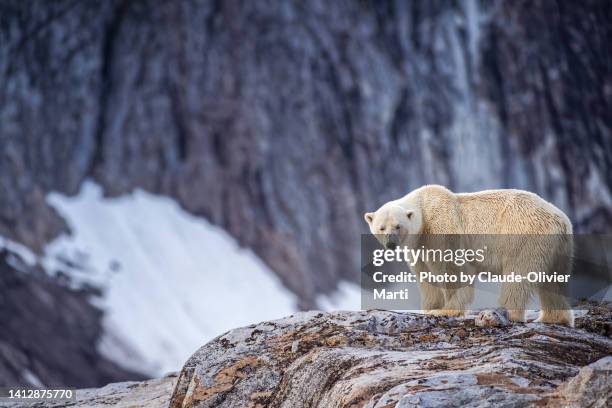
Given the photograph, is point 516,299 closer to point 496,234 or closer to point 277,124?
A: point 496,234

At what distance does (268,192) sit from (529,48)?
20.0 meters

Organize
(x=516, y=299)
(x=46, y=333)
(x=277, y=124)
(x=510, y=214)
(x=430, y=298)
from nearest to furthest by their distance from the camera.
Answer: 1. (x=516, y=299)
2. (x=510, y=214)
3. (x=430, y=298)
4. (x=46, y=333)
5. (x=277, y=124)

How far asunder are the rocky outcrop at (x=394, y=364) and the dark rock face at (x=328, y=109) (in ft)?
160

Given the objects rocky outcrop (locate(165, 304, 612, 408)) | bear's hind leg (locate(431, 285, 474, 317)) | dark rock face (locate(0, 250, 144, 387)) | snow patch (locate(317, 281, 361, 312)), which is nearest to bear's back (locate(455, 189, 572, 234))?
bear's hind leg (locate(431, 285, 474, 317))

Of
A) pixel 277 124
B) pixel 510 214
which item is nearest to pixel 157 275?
pixel 277 124

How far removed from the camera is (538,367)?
7035 millimetres

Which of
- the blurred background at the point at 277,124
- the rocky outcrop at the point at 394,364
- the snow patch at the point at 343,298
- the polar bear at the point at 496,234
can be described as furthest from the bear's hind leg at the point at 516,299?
the snow patch at the point at 343,298

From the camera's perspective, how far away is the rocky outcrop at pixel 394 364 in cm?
637

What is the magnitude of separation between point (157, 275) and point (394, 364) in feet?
154

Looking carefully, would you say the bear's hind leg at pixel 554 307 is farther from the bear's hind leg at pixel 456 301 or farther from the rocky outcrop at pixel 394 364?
the bear's hind leg at pixel 456 301

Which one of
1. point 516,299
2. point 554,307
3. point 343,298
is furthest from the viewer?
point 343,298

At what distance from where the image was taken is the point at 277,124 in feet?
204

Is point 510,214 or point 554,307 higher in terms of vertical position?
point 510,214

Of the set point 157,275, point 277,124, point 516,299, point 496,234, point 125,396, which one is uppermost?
point 277,124
